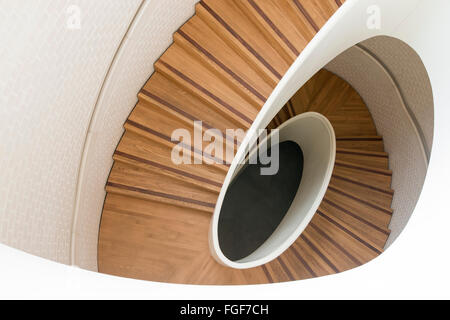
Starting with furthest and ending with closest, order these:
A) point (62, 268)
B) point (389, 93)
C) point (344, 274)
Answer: point (389, 93), point (344, 274), point (62, 268)

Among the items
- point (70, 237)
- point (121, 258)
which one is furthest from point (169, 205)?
point (70, 237)

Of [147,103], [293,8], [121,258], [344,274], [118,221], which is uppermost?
[293,8]

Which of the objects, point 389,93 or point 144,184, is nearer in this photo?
point 144,184

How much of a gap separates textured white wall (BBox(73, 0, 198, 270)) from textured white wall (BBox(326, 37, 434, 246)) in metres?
2.87

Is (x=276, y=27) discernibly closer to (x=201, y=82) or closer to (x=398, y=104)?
(x=201, y=82)

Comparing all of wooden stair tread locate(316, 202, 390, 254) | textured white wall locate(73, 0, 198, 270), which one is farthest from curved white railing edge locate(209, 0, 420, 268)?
wooden stair tread locate(316, 202, 390, 254)

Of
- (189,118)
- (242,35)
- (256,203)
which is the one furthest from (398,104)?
(189,118)

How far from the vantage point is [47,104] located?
2.30m

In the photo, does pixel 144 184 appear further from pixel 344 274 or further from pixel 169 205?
pixel 344 274

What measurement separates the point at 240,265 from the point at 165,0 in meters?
3.04

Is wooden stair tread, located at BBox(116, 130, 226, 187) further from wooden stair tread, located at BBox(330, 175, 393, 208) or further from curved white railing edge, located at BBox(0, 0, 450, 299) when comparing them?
wooden stair tread, located at BBox(330, 175, 393, 208)

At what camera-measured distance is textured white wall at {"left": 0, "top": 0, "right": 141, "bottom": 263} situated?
1938mm

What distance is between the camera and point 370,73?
5.43m

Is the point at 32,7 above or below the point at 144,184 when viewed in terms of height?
above
